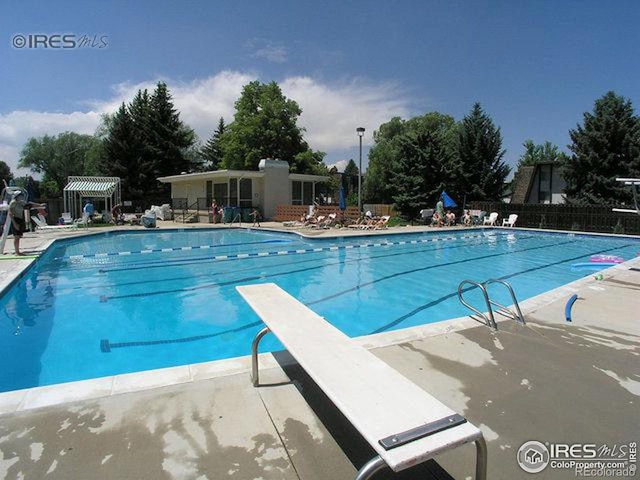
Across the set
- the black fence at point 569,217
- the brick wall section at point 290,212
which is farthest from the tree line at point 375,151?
the brick wall section at point 290,212

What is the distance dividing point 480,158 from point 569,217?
22.3 ft

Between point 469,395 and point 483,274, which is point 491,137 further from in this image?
point 469,395

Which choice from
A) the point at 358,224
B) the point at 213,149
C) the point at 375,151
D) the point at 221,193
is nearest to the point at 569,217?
the point at 358,224

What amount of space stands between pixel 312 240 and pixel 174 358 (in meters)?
11.0

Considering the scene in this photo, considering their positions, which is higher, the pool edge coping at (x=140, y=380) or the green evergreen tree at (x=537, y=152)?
the green evergreen tree at (x=537, y=152)

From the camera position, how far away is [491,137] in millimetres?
25469

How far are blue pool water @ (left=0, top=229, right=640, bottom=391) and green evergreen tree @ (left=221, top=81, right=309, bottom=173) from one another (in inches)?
861

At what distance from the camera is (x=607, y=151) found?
22.3 meters

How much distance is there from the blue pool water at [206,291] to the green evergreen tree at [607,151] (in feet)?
26.0

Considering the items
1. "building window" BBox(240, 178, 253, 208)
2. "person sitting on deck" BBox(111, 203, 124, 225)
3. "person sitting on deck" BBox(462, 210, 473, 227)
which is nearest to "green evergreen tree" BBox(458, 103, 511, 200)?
"person sitting on deck" BBox(462, 210, 473, 227)

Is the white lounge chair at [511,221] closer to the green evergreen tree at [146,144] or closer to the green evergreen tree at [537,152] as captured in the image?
the green evergreen tree at [146,144]

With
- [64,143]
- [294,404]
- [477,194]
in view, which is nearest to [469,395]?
[294,404]

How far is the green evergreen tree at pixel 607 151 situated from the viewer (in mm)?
21875

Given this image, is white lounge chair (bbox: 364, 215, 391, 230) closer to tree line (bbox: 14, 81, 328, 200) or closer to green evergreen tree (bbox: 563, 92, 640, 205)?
green evergreen tree (bbox: 563, 92, 640, 205)
